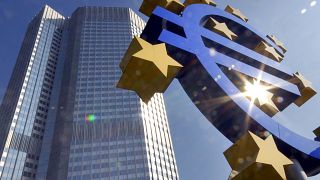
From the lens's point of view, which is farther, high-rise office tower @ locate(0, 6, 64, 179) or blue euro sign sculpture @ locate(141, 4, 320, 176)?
high-rise office tower @ locate(0, 6, 64, 179)

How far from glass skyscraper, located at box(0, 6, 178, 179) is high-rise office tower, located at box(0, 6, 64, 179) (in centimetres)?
38

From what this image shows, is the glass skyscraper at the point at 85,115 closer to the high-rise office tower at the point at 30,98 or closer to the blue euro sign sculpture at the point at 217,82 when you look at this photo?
the high-rise office tower at the point at 30,98

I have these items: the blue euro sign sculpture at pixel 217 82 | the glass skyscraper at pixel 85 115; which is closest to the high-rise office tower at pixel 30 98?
the glass skyscraper at pixel 85 115

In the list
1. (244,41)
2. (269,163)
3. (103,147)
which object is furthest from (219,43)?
(103,147)

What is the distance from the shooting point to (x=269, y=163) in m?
3.94

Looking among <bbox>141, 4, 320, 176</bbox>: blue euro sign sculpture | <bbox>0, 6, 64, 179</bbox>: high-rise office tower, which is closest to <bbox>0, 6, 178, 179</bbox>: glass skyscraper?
<bbox>0, 6, 64, 179</bbox>: high-rise office tower

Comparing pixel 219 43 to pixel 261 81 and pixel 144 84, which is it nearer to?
pixel 261 81

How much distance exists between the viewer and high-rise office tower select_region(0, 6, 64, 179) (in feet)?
367

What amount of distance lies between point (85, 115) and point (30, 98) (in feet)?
94.1

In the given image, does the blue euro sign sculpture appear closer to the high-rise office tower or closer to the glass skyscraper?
the glass skyscraper

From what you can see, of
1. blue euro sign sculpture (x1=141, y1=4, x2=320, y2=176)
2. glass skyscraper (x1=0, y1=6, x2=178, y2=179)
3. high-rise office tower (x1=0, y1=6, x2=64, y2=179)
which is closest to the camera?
blue euro sign sculpture (x1=141, y1=4, x2=320, y2=176)

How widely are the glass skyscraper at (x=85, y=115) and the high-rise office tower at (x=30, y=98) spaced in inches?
14.9

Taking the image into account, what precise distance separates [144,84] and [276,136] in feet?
8.12

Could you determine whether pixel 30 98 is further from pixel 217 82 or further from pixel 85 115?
pixel 217 82
